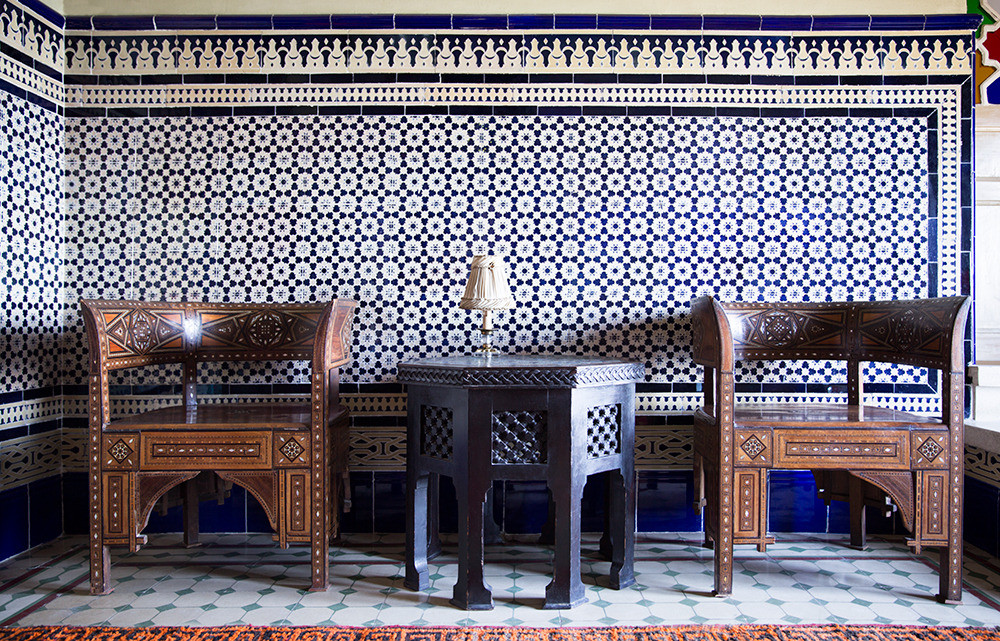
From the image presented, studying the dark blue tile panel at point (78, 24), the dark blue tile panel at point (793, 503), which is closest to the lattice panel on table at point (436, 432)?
the dark blue tile panel at point (793, 503)

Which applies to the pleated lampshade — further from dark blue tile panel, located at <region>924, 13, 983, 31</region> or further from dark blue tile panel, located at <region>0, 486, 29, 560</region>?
dark blue tile panel, located at <region>924, 13, 983, 31</region>

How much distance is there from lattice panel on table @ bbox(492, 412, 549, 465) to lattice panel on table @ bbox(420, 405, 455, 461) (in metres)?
0.22

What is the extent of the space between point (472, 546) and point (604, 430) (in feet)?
2.70

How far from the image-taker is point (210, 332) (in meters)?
3.65

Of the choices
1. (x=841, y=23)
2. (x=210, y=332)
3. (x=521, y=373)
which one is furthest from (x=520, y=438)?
(x=841, y=23)

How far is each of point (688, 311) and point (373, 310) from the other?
6.56 ft

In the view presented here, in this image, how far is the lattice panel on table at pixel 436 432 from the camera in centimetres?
298

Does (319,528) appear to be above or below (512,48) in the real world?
below

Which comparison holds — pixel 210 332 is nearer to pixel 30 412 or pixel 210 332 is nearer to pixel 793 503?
pixel 30 412

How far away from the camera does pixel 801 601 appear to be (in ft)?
9.85

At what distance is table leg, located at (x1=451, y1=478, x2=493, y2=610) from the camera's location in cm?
287

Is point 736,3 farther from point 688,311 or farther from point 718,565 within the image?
point 718,565

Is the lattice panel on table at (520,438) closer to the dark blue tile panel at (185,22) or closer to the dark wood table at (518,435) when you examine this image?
the dark wood table at (518,435)

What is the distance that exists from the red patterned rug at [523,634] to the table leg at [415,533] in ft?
1.35
